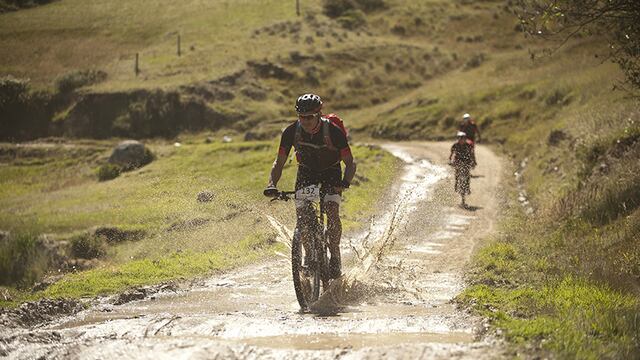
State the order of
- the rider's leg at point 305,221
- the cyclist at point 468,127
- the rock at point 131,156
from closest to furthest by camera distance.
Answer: the rider's leg at point 305,221
the cyclist at point 468,127
the rock at point 131,156

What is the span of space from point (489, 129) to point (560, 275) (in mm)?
29369

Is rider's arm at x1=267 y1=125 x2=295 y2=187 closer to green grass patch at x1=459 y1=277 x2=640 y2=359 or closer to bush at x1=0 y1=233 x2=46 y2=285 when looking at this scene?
green grass patch at x1=459 y1=277 x2=640 y2=359

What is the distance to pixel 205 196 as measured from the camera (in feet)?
69.7

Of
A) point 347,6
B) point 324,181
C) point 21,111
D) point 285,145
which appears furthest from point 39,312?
point 347,6

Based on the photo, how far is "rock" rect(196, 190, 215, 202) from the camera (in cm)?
2109

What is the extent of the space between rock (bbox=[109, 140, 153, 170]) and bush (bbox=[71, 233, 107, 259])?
15.4 m

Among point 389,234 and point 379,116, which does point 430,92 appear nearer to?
point 379,116

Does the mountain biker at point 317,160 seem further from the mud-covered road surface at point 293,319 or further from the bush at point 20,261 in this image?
the bush at point 20,261

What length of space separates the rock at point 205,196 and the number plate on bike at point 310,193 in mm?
11055

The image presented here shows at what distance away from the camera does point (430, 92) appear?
51.8 m

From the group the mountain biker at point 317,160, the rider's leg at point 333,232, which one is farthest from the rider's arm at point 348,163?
the rider's leg at point 333,232

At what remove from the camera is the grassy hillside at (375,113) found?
467 inches

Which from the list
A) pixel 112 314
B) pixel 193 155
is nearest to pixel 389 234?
pixel 112 314

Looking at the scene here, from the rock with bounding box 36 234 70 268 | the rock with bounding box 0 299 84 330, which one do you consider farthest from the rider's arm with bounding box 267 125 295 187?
the rock with bounding box 36 234 70 268
